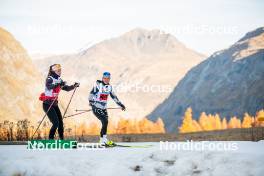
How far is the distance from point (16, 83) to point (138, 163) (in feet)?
513

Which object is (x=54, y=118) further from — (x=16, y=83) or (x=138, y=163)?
(x=16, y=83)

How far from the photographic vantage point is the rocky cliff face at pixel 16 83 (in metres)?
138

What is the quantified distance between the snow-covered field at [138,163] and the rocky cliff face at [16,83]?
114770 mm

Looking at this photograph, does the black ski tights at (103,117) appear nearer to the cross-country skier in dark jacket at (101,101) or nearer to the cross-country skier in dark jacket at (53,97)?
the cross-country skier in dark jacket at (101,101)

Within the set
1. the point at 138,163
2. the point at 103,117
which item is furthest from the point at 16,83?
the point at 138,163

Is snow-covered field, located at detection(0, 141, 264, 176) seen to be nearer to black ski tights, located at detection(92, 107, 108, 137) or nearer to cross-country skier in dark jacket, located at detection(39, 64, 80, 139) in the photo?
cross-country skier in dark jacket, located at detection(39, 64, 80, 139)

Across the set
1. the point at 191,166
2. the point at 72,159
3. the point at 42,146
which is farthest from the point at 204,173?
the point at 42,146

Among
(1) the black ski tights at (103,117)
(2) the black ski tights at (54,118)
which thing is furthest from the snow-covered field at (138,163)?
(1) the black ski tights at (103,117)

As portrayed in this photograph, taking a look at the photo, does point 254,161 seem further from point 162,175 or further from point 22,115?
point 22,115

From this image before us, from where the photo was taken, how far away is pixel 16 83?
160875 millimetres

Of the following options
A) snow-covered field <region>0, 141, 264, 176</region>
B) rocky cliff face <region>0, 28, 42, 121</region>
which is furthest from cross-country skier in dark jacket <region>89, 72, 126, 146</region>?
rocky cliff face <region>0, 28, 42, 121</region>

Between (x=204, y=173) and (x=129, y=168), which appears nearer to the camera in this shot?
(x=204, y=173)

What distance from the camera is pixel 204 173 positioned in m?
9.34

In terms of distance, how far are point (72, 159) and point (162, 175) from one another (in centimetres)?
212
